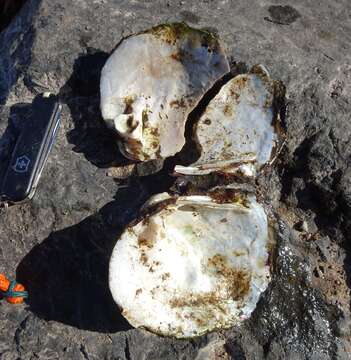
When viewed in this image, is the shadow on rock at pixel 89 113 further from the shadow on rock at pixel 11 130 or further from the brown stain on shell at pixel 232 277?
the brown stain on shell at pixel 232 277

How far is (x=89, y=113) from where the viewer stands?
2281mm

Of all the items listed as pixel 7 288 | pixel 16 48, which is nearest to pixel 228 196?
pixel 7 288

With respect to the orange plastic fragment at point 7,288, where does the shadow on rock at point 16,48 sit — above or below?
above

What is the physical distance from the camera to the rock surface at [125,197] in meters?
2.06

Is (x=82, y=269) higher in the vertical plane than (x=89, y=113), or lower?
lower

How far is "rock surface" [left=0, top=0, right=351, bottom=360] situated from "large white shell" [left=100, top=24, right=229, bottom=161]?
119 millimetres

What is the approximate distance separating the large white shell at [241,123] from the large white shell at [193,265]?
23 centimetres

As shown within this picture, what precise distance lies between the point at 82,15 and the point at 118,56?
0.38 m

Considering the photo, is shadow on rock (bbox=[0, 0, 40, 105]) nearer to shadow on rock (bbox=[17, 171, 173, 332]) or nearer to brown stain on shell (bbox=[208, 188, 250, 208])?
shadow on rock (bbox=[17, 171, 173, 332])

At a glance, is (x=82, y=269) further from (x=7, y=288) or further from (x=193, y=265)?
(x=193, y=265)

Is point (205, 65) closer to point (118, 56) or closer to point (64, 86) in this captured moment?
point (118, 56)

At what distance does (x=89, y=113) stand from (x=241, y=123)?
60 centimetres

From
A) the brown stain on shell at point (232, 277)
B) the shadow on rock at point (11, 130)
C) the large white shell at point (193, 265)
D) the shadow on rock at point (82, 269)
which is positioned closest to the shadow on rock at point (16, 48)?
the shadow on rock at point (11, 130)

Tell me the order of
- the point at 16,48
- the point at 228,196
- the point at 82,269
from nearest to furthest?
the point at 228,196, the point at 82,269, the point at 16,48
